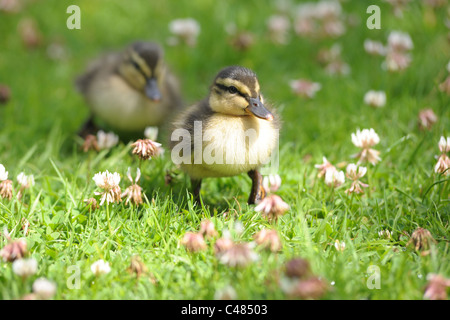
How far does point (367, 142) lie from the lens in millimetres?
3361

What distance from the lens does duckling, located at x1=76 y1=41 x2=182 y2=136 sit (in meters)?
4.50

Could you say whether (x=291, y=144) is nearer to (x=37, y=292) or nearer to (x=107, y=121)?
(x=107, y=121)

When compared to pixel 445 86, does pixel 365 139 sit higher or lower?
lower

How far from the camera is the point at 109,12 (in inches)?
271

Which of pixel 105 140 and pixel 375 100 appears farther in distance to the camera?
pixel 375 100

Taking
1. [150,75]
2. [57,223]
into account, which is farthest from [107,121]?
[57,223]

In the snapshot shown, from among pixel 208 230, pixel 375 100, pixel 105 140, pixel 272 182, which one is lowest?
pixel 208 230

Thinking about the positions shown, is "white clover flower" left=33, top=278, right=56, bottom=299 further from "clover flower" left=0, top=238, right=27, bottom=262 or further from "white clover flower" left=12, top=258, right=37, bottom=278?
"clover flower" left=0, top=238, right=27, bottom=262

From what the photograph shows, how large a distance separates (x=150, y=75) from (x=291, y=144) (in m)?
1.35

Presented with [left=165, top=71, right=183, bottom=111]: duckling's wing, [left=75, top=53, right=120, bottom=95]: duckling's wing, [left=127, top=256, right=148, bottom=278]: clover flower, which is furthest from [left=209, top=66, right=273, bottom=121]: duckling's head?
[left=75, top=53, right=120, bottom=95]: duckling's wing

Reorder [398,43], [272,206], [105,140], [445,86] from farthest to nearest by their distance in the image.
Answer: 1. [398,43]
2. [445,86]
3. [105,140]
4. [272,206]

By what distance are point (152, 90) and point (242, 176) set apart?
4.15 feet

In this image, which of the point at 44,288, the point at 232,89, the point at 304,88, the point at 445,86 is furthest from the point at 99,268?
the point at 445,86

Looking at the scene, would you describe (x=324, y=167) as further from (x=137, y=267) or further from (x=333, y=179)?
(x=137, y=267)
